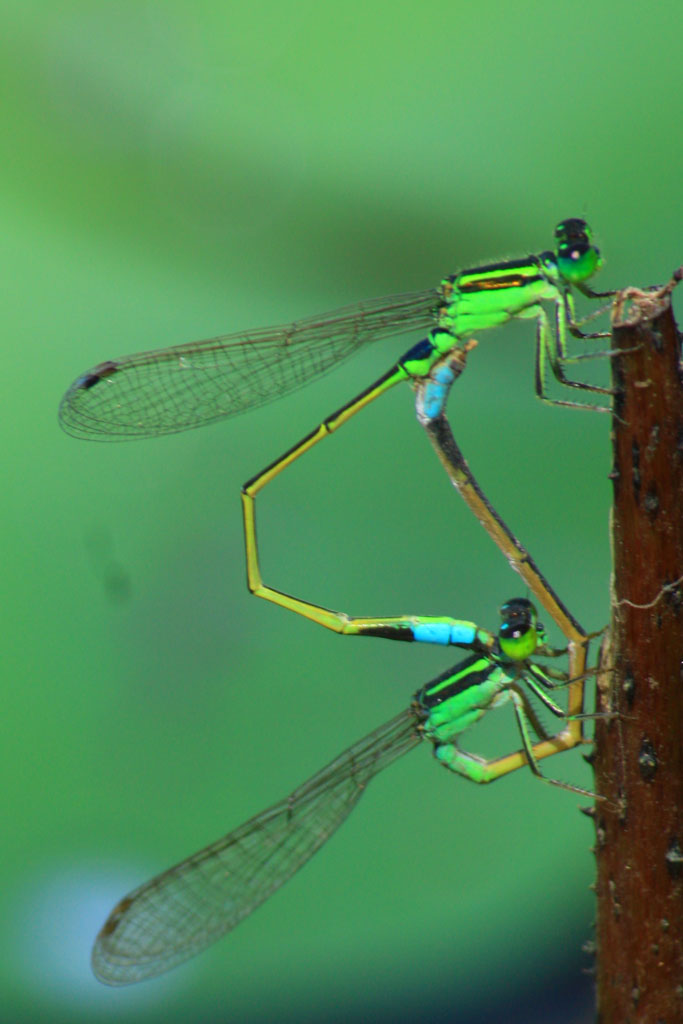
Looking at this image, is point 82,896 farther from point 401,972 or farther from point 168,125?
point 168,125

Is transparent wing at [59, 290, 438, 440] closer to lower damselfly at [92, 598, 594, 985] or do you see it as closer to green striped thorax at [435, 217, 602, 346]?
green striped thorax at [435, 217, 602, 346]

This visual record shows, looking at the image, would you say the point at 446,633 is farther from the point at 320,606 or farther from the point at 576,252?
the point at 576,252

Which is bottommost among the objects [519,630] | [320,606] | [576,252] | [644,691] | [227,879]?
[227,879]

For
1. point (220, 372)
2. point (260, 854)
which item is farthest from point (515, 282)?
point (260, 854)

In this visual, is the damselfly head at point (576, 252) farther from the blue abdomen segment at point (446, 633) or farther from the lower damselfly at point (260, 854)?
the lower damselfly at point (260, 854)

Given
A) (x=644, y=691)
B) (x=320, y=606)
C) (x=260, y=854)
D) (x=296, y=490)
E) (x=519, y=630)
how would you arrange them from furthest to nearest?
(x=296, y=490), (x=260, y=854), (x=320, y=606), (x=519, y=630), (x=644, y=691)
